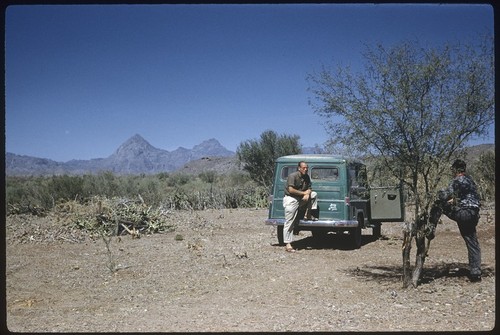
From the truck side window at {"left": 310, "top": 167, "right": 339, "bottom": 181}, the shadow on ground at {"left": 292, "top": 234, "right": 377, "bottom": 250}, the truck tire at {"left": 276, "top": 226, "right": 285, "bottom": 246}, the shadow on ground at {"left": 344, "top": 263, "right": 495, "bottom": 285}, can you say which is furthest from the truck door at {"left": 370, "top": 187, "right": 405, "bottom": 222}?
the shadow on ground at {"left": 344, "top": 263, "right": 495, "bottom": 285}

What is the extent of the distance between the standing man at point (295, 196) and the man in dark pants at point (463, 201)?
356cm

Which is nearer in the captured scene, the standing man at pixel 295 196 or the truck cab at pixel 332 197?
the standing man at pixel 295 196

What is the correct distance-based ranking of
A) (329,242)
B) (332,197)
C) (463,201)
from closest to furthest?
(463,201)
(332,197)
(329,242)

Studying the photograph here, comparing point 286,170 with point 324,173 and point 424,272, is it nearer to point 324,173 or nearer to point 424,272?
point 324,173

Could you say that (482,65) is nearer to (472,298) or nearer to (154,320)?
(472,298)

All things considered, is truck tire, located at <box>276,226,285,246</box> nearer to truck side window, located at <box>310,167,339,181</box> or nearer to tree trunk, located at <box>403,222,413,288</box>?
truck side window, located at <box>310,167,339,181</box>

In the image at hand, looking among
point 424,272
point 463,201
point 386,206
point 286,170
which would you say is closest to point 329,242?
point 386,206

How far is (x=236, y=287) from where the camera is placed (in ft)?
23.4

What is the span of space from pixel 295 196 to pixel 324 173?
115 cm

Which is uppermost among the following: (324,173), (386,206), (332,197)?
(324,173)

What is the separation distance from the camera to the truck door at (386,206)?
439 inches

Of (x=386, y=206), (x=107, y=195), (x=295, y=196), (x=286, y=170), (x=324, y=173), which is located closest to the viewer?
(x=295, y=196)

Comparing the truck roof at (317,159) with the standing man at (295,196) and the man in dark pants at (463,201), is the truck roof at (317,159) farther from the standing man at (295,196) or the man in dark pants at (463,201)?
the man in dark pants at (463,201)

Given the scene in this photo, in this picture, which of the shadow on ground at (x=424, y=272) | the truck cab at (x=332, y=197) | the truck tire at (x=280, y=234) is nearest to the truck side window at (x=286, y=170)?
the truck cab at (x=332, y=197)
